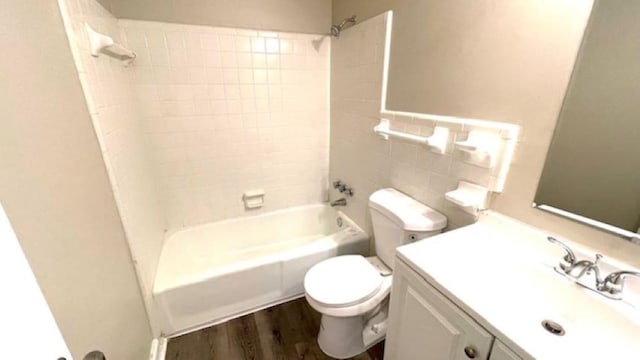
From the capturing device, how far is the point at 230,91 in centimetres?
200

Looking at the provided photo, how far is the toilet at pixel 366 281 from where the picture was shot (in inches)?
51.7

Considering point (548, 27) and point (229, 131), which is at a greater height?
point (548, 27)

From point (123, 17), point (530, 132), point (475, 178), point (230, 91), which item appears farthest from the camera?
point (230, 91)

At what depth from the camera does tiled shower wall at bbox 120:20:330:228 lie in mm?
1812

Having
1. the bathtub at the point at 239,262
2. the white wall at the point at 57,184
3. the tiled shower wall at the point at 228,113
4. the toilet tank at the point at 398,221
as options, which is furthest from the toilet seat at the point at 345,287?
the tiled shower wall at the point at 228,113

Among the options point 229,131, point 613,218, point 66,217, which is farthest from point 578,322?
point 229,131

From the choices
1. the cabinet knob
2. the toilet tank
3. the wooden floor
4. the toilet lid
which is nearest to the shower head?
the toilet tank

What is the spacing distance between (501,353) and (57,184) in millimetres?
1244

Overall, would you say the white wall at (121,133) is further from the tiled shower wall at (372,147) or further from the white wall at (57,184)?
the tiled shower wall at (372,147)

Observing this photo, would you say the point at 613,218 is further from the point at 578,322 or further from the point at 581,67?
the point at 581,67

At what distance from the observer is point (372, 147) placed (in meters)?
1.80

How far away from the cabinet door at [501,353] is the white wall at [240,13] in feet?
7.15

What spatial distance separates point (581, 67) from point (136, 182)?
201 cm

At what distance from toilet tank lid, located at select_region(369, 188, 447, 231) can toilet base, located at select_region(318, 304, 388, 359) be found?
24.9 inches
